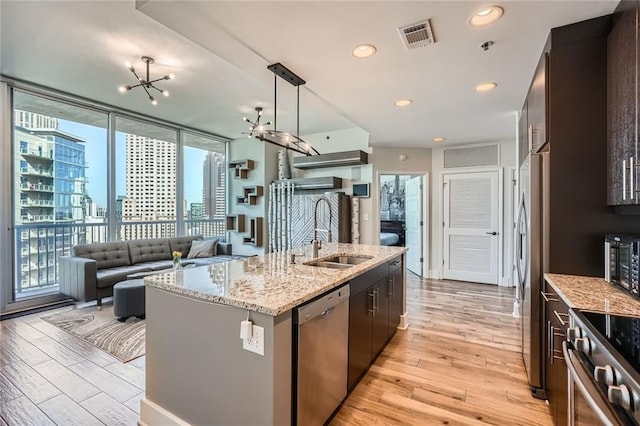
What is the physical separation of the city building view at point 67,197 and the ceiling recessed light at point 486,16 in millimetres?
5325

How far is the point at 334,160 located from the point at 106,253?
408 centimetres

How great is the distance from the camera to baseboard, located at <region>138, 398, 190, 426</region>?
1703 mm

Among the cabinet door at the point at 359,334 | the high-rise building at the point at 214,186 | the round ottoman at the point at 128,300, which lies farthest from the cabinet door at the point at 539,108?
the high-rise building at the point at 214,186

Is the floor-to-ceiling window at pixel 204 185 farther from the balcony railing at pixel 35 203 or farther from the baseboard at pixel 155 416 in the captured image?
the baseboard at pixel 155 416

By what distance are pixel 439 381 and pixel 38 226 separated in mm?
5289

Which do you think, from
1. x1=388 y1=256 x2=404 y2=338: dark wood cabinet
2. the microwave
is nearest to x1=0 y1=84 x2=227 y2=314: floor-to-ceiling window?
x1=388 y1=256 x2=404 y2=338: dark wood cabinet

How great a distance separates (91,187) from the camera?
15.3 ft

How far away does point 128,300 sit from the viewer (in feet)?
11.5

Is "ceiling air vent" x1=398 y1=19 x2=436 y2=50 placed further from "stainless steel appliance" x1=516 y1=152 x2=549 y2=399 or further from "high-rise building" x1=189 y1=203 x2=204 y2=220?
"high-rise building" x1=189 y1=203 x2=204 y2=220

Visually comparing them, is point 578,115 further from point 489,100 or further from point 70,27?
point 70,27

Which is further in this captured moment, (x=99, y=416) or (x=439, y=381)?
(x=439, y=381)

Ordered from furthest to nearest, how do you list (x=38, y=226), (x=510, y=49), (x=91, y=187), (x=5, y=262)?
1. (x=91, y=187)
2. (x=38, y=226)
3. (x=5, y=262)
4. (x=510, y=49)

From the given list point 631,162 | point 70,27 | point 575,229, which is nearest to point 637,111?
point 631,162

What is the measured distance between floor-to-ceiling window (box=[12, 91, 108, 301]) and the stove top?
18.7 feet
